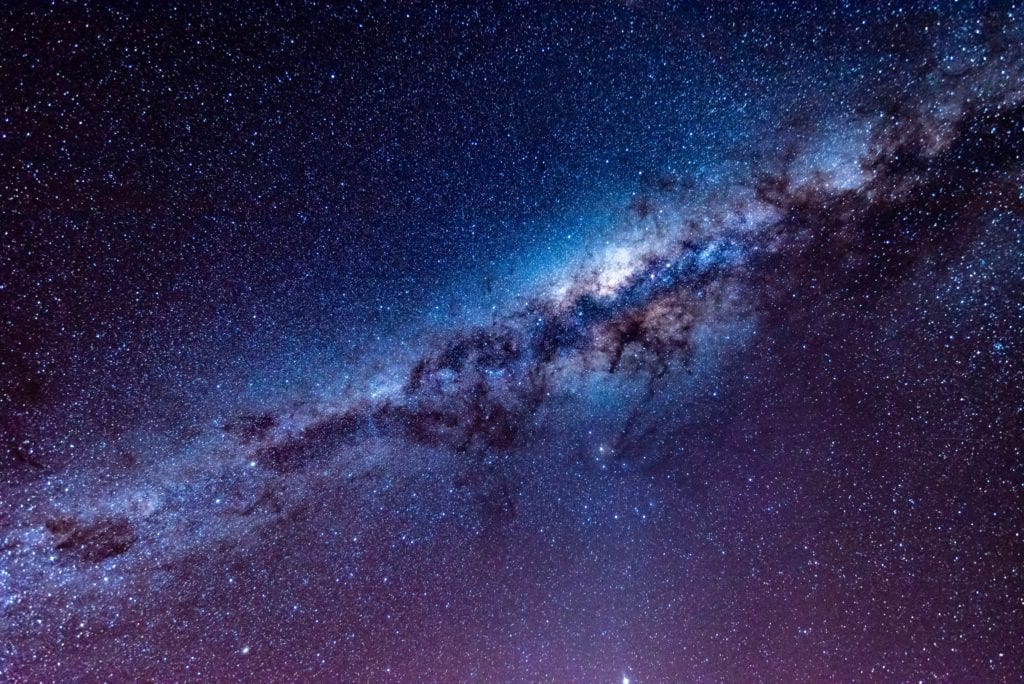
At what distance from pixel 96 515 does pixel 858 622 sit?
13.5 feet

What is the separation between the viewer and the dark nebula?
6.74 ft

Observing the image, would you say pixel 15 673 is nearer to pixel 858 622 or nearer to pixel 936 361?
pixel 858 622

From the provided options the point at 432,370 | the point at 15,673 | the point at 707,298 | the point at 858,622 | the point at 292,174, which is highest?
the point at 292,174

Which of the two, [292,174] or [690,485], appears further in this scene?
[690,485]

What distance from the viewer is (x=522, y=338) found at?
2.90m

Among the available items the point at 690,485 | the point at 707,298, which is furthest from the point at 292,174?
the point at 690,485

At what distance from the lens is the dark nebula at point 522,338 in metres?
2.05

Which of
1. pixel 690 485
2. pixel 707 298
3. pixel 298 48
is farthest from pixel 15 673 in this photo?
pixel 707 298

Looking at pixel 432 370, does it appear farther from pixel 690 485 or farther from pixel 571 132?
pixel 690 485

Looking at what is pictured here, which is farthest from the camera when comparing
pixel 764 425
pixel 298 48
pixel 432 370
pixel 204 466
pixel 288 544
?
pixel 764 425

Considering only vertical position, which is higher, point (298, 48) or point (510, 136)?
point (298, 48)

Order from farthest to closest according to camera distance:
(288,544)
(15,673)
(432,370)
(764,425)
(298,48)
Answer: (764,425), (432,370), (288,544), (15,673), (298,48)

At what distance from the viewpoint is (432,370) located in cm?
281

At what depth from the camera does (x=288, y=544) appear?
2568 mm
